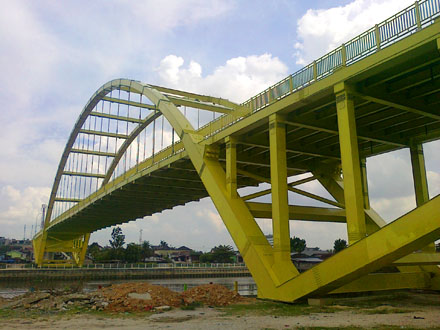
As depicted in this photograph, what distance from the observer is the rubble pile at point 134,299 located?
14.0m

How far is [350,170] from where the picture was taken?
39.9 feet

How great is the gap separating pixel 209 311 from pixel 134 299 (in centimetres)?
303

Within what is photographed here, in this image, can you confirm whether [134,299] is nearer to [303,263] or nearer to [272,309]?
[272,309]

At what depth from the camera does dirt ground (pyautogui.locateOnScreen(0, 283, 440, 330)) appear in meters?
10.3

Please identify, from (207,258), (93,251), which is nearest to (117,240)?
(93,251)

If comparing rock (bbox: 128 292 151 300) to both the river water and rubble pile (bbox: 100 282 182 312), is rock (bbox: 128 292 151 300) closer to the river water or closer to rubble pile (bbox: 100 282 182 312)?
rubble pile (bbox: 100 282 182 312)

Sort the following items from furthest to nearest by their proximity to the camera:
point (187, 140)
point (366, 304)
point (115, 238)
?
point (115, 238), point (187, 140), point (366, 304)

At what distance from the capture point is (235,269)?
6731 cm

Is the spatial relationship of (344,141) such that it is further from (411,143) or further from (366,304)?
(411,143)

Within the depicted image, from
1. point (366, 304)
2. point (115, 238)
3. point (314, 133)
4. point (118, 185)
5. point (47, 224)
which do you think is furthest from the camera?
point (115, 238)

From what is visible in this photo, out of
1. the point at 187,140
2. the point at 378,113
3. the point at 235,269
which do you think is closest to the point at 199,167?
the point at 187,140

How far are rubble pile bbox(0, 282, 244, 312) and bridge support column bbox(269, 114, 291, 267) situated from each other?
2739mm

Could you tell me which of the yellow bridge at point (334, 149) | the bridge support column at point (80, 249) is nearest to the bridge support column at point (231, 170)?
the yellow bridge at point (334, 149)

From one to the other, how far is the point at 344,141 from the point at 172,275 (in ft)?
175
